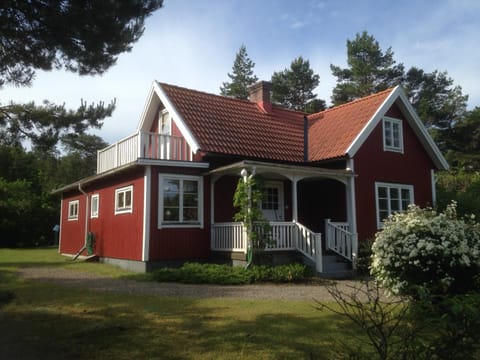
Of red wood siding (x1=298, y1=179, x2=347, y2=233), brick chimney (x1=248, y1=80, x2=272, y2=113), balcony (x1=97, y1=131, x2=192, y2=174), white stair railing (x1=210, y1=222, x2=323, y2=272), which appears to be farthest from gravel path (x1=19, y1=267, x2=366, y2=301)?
brick chimney (x1=248, y1=80, x2=272, y2=113)

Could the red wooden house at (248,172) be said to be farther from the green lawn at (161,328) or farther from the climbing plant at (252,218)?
the green lawn at (161,328)

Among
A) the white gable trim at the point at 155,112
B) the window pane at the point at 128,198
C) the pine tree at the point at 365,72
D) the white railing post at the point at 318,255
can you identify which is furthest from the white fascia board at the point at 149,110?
the pine tree at the point at 365,72

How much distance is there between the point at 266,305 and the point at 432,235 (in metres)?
3.06

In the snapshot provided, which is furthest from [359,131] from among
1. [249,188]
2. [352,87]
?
[352,87]

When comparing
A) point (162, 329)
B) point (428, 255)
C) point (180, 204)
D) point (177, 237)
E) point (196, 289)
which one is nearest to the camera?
point (162, 329)

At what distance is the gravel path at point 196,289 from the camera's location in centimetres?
895

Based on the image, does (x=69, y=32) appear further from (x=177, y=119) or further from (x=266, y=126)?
(x=266, y=126)

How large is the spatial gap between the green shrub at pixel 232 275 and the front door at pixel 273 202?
3.82 m

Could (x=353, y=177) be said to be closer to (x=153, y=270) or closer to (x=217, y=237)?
(x=217, y=237)

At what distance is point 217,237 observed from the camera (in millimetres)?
13914

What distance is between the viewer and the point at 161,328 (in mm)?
5945

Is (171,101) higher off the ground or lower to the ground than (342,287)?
higher

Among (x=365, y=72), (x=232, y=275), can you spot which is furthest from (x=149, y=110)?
(x=365, y=72)

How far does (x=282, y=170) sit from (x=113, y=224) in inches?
265
